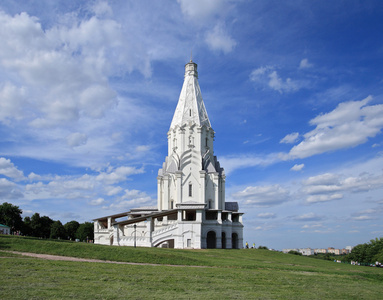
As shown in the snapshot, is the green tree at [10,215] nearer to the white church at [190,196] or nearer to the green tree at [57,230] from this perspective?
the green tree at [57,230]

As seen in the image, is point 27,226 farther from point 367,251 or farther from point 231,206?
point 367,251

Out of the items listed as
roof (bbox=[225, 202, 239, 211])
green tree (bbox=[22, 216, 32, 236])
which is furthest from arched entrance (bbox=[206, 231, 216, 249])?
green tree (bbox=[22, 216, 32, 236])

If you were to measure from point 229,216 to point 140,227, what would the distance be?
12.8m

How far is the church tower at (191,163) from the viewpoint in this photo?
178ft

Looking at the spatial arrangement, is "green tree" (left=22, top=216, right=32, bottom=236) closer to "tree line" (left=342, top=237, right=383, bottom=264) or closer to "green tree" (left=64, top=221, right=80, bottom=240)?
"green tree" (left=64, top=221, right=80, bottom=240)

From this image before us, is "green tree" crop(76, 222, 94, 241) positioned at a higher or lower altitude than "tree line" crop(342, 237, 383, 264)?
higher

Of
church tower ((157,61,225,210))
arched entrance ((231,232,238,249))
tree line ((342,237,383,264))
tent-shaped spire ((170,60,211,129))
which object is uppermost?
tent-shaped spire ((170,60,211,129))

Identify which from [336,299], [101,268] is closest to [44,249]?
[101,268]

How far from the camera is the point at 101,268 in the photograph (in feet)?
60.6

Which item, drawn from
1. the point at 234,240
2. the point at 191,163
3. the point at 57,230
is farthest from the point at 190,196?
the point at 57,230

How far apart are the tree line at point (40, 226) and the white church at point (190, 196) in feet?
46.8

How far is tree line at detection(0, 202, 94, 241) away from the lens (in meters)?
58.4

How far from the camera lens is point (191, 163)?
181 feet

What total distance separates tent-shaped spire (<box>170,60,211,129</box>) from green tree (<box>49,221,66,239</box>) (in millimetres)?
30439
